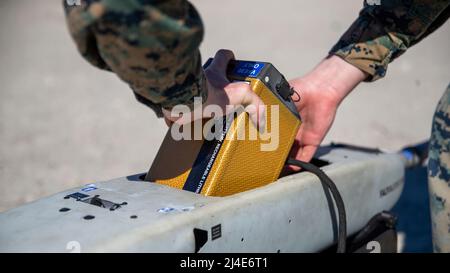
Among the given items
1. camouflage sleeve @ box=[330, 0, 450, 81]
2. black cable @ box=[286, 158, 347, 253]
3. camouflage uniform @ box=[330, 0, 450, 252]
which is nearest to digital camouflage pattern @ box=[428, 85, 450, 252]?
camouflage uniform @ box=[330, 0, 450, 252]

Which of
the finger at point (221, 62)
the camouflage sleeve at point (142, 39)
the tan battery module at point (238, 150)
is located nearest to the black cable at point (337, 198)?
the tan battery module at point (238, 150)

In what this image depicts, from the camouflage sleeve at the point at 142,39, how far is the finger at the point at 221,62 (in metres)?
0.27

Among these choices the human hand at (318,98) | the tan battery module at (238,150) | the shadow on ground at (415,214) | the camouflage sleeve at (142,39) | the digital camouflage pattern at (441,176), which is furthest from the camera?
the shadow on ground at (415,214)

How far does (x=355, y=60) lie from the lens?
143 centimetres

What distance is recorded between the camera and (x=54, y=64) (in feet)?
13.0

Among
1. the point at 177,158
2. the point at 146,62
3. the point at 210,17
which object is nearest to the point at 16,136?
the point at 177,158

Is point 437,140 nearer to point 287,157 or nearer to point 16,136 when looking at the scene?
point 287,157

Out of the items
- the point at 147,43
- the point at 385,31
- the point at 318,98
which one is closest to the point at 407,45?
the point at 385,31

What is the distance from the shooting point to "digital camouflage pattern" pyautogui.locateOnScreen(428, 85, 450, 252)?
4.35 feet

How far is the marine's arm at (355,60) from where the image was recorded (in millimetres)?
1401

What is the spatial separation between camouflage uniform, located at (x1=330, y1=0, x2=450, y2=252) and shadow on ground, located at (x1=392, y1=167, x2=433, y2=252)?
595 millimetres

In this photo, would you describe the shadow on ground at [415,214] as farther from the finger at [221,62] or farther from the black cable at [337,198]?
the finger at [221,62]

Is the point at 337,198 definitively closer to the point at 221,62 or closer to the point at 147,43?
the point at 221,62

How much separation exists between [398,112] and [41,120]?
2.16m
